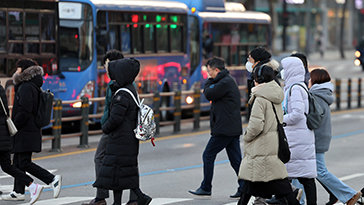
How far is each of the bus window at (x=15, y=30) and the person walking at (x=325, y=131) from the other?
27.6 feet

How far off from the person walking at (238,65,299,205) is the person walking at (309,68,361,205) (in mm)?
1114

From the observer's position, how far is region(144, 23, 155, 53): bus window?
20.4 m

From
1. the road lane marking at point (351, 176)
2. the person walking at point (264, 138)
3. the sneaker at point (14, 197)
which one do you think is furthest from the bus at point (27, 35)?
the person walking at point (264, 138)

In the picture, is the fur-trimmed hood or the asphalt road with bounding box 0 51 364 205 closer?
the fur-trimmed hood

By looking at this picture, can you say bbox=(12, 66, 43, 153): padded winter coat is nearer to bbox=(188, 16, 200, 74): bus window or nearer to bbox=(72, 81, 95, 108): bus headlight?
bbox=(72, 81, 95, 108): bus headlight

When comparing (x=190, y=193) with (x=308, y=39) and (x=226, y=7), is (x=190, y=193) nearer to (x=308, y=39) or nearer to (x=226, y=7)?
(x=226, y=7)

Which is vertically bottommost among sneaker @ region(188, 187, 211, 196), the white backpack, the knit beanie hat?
sneaker @ region(188, 187, 211, 196)

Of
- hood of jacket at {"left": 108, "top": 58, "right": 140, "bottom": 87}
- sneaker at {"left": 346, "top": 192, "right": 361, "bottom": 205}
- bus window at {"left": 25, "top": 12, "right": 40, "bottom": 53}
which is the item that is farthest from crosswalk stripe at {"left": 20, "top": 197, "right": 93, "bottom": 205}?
bus window at {"left": 25, "top": 12, "right": 40, "bottom": 53}

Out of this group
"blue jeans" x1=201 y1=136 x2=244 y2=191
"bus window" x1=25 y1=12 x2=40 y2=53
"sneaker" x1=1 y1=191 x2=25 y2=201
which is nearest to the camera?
"sneaker" x1=1 y1=191 x2=25 y2=201

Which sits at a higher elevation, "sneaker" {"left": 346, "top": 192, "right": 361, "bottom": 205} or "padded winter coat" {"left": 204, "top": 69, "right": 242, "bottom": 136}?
"padded winter coat" {"left": 204, "top": 69, "right": 242, "bottom": 136}

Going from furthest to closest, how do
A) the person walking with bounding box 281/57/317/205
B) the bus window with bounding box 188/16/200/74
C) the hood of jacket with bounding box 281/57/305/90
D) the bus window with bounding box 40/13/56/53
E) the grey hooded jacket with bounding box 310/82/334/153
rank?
the bus window with bounding box 188/16/200/74
the bus window with bounding box 40/13/56/53
the grey hooded jacket with bounding box 310/82/334/153
the hood of jacket with bounding box 281/57/305/90
the person walking with bounding box 281/57/317/205

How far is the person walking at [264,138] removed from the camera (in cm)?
813

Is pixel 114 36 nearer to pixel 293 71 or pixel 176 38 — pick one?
pixel 176 38

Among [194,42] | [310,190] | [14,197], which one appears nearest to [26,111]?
[14,197]
